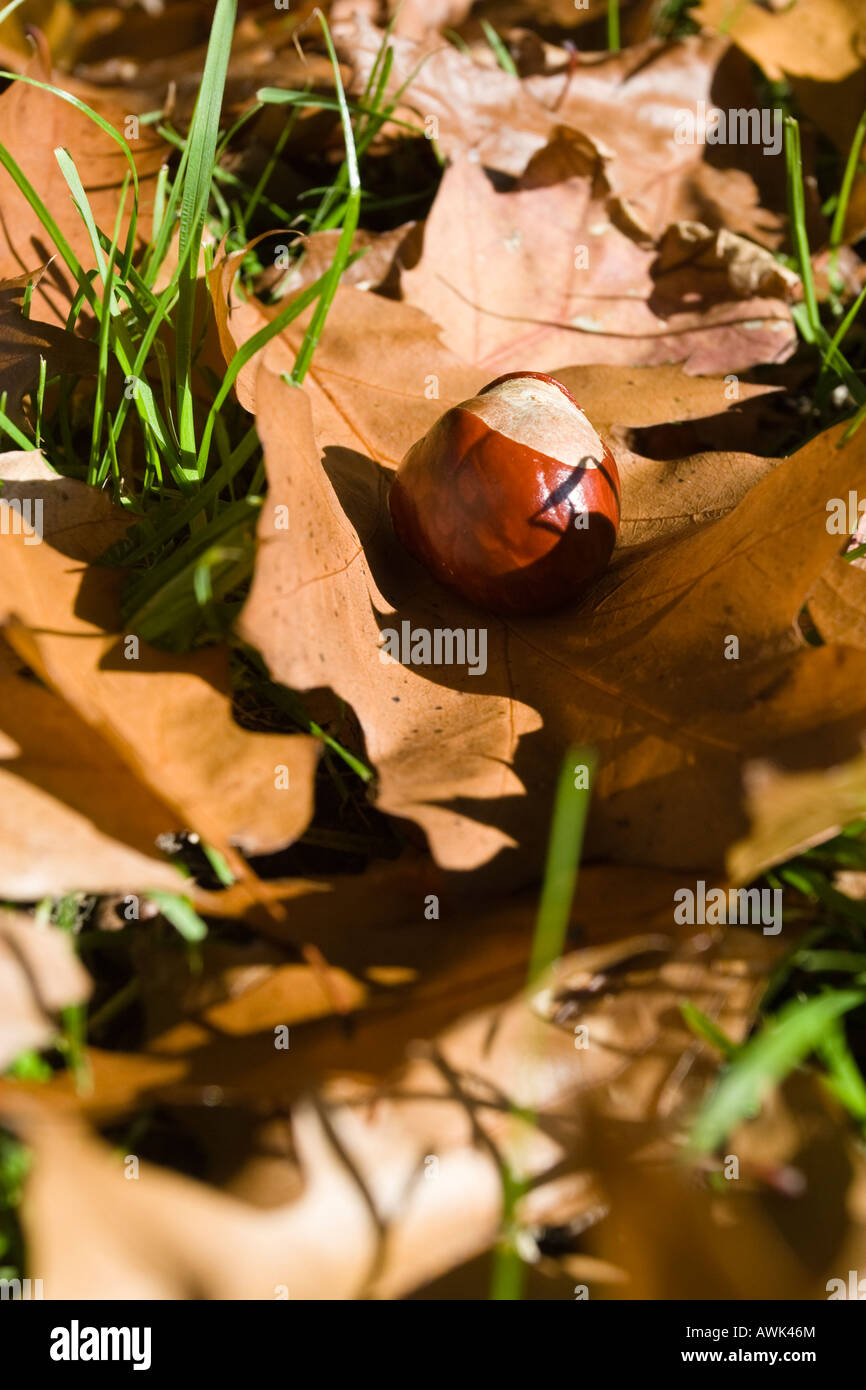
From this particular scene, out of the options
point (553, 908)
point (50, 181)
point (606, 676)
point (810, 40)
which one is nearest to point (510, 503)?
point (606, 676)

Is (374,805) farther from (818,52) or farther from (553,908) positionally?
(818,52)

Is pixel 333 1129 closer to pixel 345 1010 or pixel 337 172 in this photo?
pixel 345 1010

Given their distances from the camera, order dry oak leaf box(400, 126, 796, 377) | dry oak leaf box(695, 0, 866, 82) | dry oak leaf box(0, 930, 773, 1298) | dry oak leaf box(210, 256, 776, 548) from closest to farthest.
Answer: dry oak leaf box(0, 930, 773, 1298) → dry oak leaf box(210, 256, 776, 548) → dry oak leaf box(400, 126, 796, 377) → dry oak leaf box(695, 0, 866, 82)

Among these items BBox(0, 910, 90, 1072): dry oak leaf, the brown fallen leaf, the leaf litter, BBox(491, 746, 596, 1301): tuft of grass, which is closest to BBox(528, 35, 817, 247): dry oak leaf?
the leaf litter

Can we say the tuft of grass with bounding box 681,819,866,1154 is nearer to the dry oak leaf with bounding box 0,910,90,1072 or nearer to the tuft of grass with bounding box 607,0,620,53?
the dry oak leaf with bounding box 0,910,90,1072

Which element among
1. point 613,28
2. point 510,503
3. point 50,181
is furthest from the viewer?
point 613,28

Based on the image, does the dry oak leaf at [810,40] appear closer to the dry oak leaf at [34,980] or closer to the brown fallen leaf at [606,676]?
the brown fallen leaf at [606,676]

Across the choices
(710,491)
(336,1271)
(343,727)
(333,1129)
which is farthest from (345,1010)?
(710,491)
